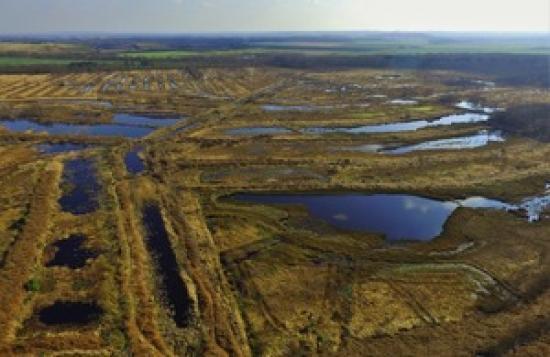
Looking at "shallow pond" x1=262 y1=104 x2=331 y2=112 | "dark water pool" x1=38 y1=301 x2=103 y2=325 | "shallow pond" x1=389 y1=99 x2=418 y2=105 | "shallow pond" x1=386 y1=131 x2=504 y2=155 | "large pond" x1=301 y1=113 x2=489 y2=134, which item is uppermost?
"shallow pond" x1=389 y1=99 x2=418 y2=105

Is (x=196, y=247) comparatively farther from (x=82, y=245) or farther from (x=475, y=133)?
(x=475, y=133)

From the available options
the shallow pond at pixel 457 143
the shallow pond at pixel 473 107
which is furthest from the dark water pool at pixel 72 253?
the shallow pond at pixel 473 107

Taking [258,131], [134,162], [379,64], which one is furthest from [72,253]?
[379,64]

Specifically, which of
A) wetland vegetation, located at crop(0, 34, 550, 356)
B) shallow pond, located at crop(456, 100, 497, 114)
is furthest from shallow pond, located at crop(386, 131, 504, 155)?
shallow pond, located at crop(456, 100, 497, 114)

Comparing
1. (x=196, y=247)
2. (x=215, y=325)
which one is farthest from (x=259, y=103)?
(x=215, y=325)

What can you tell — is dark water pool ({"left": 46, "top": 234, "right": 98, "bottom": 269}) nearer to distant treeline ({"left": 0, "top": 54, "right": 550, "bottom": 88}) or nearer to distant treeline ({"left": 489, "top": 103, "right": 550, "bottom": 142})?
distant treeline ({"left": 489, "top": 103, "right": 550, "bottom": 142})

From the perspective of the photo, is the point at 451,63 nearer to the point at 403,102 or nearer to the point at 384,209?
the point at 403,102
